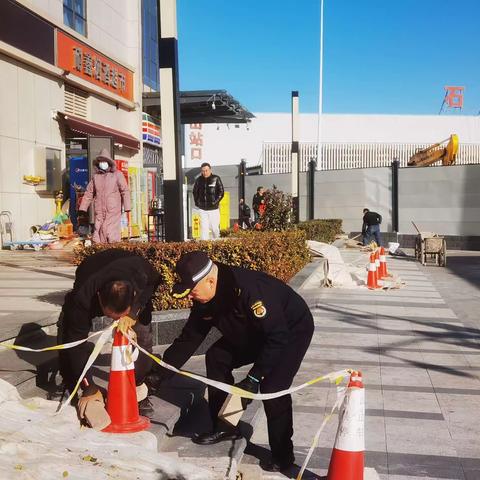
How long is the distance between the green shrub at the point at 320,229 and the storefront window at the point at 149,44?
37.7 ft

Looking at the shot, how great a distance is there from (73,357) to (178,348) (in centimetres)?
65

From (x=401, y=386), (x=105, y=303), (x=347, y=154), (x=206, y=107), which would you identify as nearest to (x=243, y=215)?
(x=206, y=107)

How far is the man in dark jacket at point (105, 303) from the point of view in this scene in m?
3.67

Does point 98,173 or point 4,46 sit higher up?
point 4,46

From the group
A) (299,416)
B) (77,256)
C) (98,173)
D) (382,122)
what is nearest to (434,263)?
(98,173)

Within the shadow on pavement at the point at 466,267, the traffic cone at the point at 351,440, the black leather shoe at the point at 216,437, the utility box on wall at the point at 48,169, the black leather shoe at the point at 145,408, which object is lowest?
the shadow on pavement at the point at 466,267

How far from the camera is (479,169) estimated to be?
22.2m

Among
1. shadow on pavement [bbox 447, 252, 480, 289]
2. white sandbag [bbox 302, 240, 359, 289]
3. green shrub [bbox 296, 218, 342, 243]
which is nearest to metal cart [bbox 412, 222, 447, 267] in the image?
shadow on pavement [bbox 447, 252, 480, 289]

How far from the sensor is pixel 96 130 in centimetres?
1948

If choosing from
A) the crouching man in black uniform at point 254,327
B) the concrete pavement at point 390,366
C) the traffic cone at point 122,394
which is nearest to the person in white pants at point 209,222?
the concrete pavement at point 390,366

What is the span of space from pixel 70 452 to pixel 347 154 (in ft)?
171

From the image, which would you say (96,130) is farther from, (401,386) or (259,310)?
(259,310)

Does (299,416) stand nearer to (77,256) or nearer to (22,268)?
(77,256)

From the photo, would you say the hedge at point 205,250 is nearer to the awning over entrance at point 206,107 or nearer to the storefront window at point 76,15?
the storefront window at point 76,15
